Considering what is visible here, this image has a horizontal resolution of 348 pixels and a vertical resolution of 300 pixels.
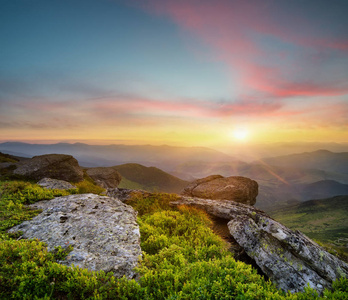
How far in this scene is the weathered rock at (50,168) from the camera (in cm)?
2142

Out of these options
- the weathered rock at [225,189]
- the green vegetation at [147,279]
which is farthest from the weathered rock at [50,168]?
the weathered rock at [225,189]

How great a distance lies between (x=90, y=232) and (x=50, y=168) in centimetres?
1988

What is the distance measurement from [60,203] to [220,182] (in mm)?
18651

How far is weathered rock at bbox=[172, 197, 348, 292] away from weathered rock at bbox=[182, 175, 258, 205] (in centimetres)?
1294

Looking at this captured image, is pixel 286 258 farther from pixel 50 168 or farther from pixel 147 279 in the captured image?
pixel 50 168

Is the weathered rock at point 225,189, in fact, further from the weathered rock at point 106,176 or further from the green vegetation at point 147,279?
the weathered rock at point 106,176

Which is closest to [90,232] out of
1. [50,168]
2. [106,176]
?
[50,168]

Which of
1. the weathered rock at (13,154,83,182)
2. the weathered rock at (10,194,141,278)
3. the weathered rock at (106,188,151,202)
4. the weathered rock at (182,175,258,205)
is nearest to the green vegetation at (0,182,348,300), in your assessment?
the weathered rock at (10,194,141,278)

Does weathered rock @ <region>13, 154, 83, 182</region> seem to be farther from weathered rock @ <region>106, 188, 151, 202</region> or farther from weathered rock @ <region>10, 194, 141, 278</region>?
weathered rock @ <region>10, 194, 141, 278</region>

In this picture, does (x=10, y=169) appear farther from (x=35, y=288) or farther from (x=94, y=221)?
(x=35, y=288)

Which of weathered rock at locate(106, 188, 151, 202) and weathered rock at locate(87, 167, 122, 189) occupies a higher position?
weathered rock at locate(106, 188, 151, 202)

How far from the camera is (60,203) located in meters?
10.8

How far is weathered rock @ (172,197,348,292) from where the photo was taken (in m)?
6.66

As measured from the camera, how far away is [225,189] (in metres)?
22.6
